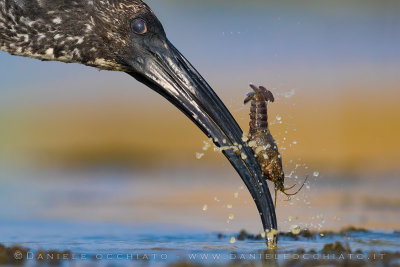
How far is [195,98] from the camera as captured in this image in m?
10.8

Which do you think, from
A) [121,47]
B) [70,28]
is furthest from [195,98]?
[70,28]

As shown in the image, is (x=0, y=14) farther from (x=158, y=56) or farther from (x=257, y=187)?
(x=257, y=187)

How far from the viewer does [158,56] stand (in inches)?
426

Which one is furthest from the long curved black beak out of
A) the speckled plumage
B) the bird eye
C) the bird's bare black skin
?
the speckled plumage

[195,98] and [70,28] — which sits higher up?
[70,28]

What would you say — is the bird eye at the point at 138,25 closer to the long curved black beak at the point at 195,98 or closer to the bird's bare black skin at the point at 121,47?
the bird's bare black skin at the point at 121,47

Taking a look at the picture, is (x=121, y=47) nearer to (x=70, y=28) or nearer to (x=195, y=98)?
(x=70, y=28)

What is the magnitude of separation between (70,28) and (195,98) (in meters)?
1.61

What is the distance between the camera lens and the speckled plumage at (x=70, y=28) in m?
10.5

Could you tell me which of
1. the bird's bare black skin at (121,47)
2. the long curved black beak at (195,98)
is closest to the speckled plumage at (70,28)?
the bird's bare black skin at (121,47)

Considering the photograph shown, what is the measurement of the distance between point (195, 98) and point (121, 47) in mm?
1020

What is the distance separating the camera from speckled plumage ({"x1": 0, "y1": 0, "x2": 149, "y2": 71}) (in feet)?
34.6

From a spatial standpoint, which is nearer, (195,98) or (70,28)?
(70,28)

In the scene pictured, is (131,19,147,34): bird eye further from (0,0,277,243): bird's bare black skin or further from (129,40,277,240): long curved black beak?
(129,40,277,240): long curved black beak
